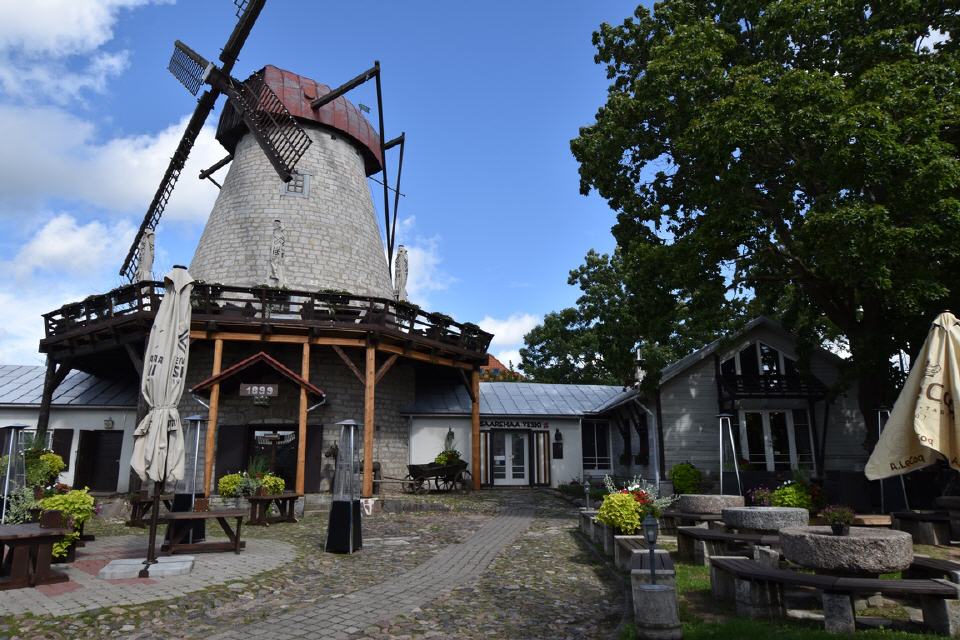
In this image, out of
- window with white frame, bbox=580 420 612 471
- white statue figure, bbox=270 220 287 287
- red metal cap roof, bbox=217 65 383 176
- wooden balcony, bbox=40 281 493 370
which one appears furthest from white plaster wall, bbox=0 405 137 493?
window with white frame, bbox=580 420 612 471

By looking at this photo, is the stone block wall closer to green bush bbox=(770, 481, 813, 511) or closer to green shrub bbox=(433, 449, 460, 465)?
green shrub bbox=(433, 449, 460, 465)

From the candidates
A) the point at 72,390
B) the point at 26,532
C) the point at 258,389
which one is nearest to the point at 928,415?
the point at 26,532

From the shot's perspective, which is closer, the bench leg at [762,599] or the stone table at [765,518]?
the bench leg at [762,599]

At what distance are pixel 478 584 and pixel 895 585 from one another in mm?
4279

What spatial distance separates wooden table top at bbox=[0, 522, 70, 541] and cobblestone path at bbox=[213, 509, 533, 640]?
3222 millimetres

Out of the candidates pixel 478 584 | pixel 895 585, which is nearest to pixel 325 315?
pixel 478 584

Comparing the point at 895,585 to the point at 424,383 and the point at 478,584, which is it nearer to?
the point at 478,584

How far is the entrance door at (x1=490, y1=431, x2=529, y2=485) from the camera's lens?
2244 centimetres

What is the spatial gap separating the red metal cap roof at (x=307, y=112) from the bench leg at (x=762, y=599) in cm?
2037

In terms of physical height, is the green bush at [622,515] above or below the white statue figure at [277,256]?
below

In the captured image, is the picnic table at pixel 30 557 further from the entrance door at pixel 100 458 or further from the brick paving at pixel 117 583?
the entrance door at pixel 100 458

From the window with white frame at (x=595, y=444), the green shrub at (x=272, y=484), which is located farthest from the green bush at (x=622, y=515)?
the window with white frame at (x=595, y=444)

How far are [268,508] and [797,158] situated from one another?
13750mm

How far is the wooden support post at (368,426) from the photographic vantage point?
15461 millimetres
